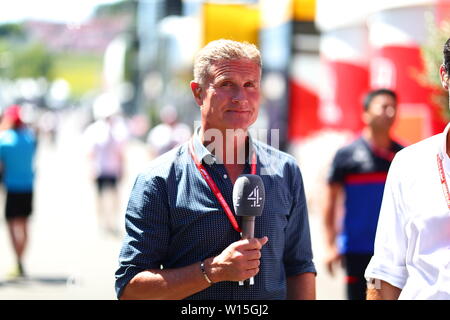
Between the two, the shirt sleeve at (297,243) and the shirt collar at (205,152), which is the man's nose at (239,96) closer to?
the shirt collar at (205,152)

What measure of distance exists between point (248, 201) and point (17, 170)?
7.88 m

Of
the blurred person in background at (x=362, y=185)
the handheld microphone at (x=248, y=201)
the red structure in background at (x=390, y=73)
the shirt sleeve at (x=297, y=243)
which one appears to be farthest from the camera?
the red structure in background at (x=390, y=73)

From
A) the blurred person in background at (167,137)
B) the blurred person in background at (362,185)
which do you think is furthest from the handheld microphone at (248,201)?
the blurred person in background at (167,137)

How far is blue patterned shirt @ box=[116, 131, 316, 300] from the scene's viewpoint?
10.7 ft

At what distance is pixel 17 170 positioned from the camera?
34.7ft

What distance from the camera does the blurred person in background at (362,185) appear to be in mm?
6133

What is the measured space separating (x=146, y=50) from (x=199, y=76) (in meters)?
54.5

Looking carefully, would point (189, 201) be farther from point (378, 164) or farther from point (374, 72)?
point (374, 72)

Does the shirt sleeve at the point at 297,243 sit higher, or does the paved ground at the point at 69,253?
the shirt sleeve at the point at 297,243

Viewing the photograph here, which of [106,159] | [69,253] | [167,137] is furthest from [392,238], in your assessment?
[167,137]

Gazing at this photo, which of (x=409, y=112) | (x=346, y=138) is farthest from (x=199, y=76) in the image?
(x=346, y=138)

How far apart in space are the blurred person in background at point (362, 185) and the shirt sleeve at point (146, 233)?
9.80 ft

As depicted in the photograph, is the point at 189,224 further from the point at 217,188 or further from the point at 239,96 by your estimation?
the point at 239,96

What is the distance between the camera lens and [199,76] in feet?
11.2
